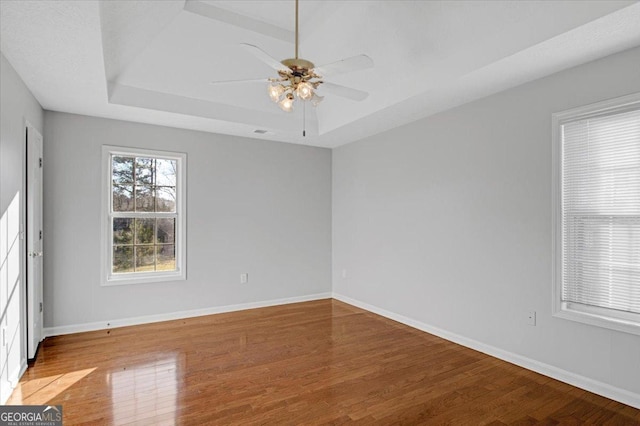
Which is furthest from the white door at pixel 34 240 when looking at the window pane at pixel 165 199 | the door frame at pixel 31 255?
the window pane at pixel 165 199

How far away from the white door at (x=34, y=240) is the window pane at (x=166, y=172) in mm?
1231

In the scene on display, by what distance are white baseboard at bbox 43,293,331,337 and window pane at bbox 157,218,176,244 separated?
0.97 meters

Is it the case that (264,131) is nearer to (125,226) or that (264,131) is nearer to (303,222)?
(303,222)

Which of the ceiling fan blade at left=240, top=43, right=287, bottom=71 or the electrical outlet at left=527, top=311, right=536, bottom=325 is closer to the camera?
the ceiling fan blade at left=240, top=43, right=287, bottom=71

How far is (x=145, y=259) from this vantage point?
455 centimetres

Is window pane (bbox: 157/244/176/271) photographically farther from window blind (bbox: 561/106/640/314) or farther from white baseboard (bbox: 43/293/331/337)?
window blind (bbox: 561/106/640/314)

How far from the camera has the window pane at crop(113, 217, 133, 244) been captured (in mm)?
4387

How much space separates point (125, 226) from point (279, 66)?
3.19 m

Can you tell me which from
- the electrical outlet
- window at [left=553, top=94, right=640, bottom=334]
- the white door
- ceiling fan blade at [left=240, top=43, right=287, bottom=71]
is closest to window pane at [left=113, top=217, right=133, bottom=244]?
the white door

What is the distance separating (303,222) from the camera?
5711 mm

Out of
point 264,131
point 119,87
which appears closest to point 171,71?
point 119,87

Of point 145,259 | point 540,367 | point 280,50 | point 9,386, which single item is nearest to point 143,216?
point 145,259

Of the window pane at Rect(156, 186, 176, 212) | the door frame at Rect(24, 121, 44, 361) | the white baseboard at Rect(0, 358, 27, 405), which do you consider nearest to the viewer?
the white baseboard at Rect(0, 358, 27, 405)

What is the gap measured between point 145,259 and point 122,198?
83cm
